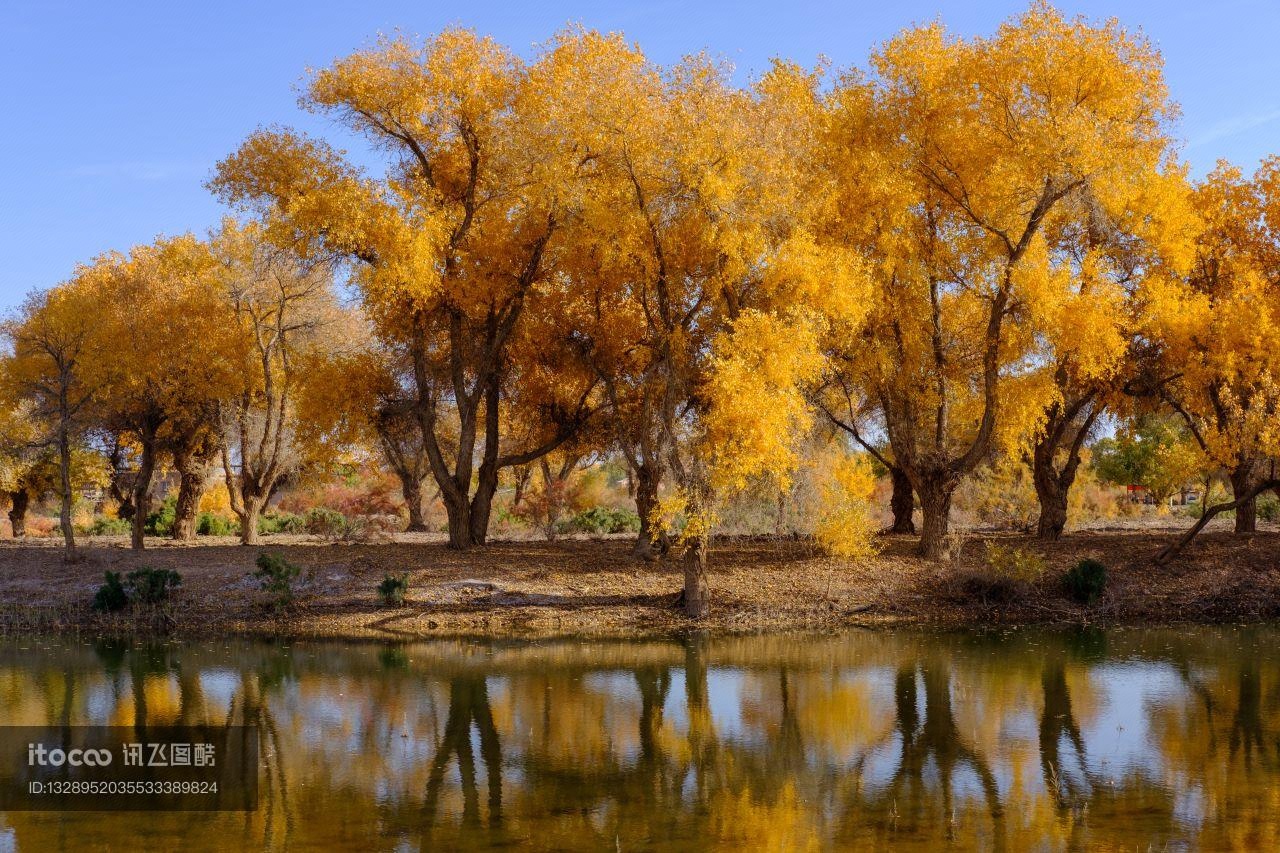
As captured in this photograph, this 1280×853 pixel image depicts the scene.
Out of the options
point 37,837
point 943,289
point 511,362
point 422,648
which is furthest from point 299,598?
point 943,289

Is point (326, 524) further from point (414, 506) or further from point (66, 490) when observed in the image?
point (66, 490)

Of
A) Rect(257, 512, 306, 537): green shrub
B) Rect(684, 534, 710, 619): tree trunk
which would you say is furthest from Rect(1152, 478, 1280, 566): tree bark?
Rect(257, 512, 306, 537): green shrub

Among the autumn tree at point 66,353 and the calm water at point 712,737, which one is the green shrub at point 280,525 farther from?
the calm water at point 712,737

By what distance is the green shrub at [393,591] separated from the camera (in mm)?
21516

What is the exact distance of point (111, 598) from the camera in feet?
71.3

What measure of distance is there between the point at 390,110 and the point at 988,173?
1188cm

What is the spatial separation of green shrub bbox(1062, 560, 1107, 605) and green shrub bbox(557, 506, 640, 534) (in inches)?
604

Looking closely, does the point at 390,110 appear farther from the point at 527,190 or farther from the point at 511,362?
the point at 511,362

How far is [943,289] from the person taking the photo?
2561 cm

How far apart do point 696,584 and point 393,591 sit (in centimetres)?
552

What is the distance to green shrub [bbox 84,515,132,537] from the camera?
3847 centimetres

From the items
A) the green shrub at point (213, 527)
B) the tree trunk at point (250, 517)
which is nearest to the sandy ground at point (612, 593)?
the tree trunk at point (250, 517)

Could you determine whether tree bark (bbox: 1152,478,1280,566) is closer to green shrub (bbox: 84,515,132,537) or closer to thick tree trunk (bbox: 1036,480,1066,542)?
thick tree trunk (bbox: 1036,480,1066,542)

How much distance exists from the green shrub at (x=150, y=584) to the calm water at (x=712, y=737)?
185 centimetres
